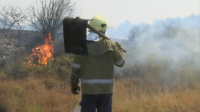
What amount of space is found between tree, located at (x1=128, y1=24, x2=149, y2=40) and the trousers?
551 inches

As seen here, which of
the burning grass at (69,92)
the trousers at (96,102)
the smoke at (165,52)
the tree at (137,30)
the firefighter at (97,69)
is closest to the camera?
the firefighter at (97,69)

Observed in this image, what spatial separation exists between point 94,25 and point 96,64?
0.59 metres

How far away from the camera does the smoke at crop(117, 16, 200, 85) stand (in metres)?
12.5

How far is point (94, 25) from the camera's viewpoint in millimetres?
3486

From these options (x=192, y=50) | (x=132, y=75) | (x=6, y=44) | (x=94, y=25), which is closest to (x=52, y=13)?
(x=6, y=44)

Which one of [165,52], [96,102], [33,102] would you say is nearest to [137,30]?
[165,52]

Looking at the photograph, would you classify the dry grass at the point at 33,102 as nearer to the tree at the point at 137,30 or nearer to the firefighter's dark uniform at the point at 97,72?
the firefighter's dark uniform at the point at 97,72

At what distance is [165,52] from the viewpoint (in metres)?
15.2

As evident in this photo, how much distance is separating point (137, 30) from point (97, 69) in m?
14.6

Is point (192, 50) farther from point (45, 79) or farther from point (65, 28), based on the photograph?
point (65, 28)

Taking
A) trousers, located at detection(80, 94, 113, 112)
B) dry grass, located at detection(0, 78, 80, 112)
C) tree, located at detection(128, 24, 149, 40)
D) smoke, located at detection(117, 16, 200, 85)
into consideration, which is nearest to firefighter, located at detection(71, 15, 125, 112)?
trousers, located at detection(80, 94, 113, 112)

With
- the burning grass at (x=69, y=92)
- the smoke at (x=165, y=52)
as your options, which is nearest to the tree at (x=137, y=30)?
the smoke at (x=165, y=52)

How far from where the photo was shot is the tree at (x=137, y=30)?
1723 centimetres

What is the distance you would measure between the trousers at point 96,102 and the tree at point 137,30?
1401 centimetres
